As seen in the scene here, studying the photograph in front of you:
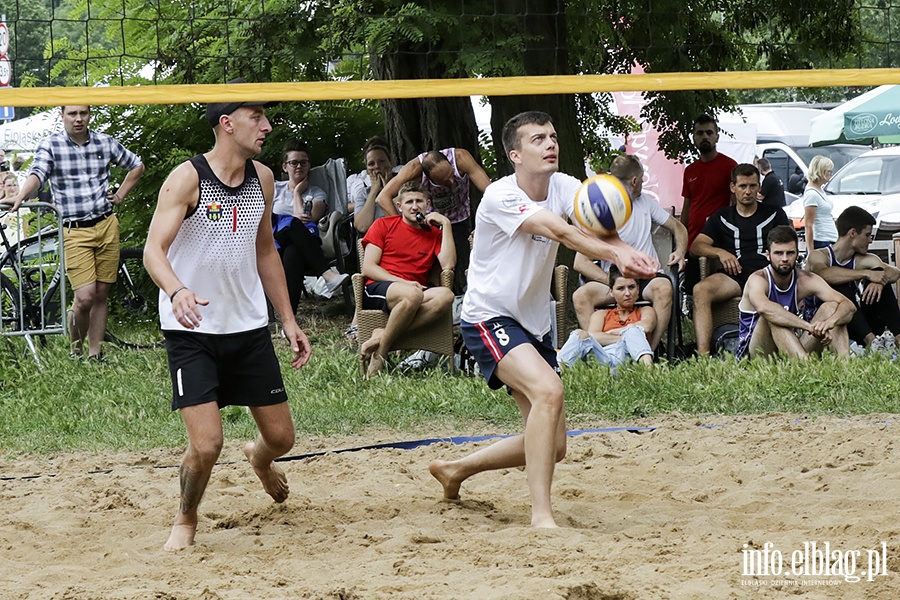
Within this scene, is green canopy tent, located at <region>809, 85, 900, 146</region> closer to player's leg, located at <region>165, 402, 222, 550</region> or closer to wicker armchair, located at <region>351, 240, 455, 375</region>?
wicker armchair, located at <region>351, 240, 455, 375</region>

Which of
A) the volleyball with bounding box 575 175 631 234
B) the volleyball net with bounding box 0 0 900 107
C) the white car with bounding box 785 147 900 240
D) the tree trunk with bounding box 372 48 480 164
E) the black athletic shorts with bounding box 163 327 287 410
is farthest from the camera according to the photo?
the white car with bounding box 785 147 900 240

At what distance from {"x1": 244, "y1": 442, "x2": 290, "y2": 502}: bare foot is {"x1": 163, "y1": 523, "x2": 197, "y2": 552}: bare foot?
455mm

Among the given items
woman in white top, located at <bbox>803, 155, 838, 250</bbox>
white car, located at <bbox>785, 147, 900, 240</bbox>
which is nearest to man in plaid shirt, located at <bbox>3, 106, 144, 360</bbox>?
woman in white top, located at <bbox>803, 155, 838, 250</bbox>

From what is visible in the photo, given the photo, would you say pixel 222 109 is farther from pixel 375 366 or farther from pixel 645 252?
pixel 645 252

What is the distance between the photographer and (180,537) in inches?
189

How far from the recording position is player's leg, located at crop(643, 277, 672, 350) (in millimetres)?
8523

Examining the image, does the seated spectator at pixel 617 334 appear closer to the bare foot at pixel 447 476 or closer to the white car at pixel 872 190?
the bare foot at pixel 447 476

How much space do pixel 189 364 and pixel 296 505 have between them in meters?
1.06

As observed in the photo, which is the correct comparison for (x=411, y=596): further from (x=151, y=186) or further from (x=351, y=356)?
(x=151, y=186)

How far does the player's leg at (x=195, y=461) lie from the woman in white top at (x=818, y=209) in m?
8.45

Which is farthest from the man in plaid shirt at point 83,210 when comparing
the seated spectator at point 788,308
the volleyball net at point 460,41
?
the seated spectator at point 788,308

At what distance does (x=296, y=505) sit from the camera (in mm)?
5461

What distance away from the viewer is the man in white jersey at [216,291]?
467cm

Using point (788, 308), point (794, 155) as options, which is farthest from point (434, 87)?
point (794, 155)
